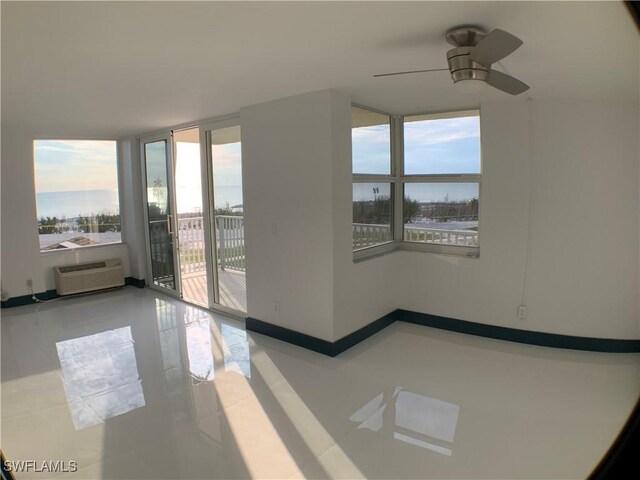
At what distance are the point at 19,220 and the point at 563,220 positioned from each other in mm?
6296

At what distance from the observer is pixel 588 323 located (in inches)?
140

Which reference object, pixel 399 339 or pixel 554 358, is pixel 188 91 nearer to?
pixel 399 339

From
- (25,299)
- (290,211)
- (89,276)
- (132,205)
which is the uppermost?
(132,205)

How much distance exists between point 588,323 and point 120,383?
397 centimetres

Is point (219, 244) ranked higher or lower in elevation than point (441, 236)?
lower

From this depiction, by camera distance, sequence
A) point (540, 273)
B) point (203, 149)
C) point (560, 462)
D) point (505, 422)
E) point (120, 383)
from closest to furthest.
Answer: point (560, 462), point (505, 422), point (120, 383), point (540, 273), point (203, 149)

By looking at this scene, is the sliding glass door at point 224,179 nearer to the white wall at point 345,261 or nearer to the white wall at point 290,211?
the white wall at point 290,211

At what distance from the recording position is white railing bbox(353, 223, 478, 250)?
4066 mm

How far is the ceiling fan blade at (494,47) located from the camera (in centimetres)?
163

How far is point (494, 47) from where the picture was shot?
1739mm

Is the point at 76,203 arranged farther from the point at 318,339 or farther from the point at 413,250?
the point at 413,250

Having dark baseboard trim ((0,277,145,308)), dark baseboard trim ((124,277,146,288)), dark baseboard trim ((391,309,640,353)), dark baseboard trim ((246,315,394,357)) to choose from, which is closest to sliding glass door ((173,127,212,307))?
dark baseboard trim ((124,277,146,288))

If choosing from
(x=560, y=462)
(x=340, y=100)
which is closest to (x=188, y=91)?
(x=340, y=100)

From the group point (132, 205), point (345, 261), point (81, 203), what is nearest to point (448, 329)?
point (345, 261)
